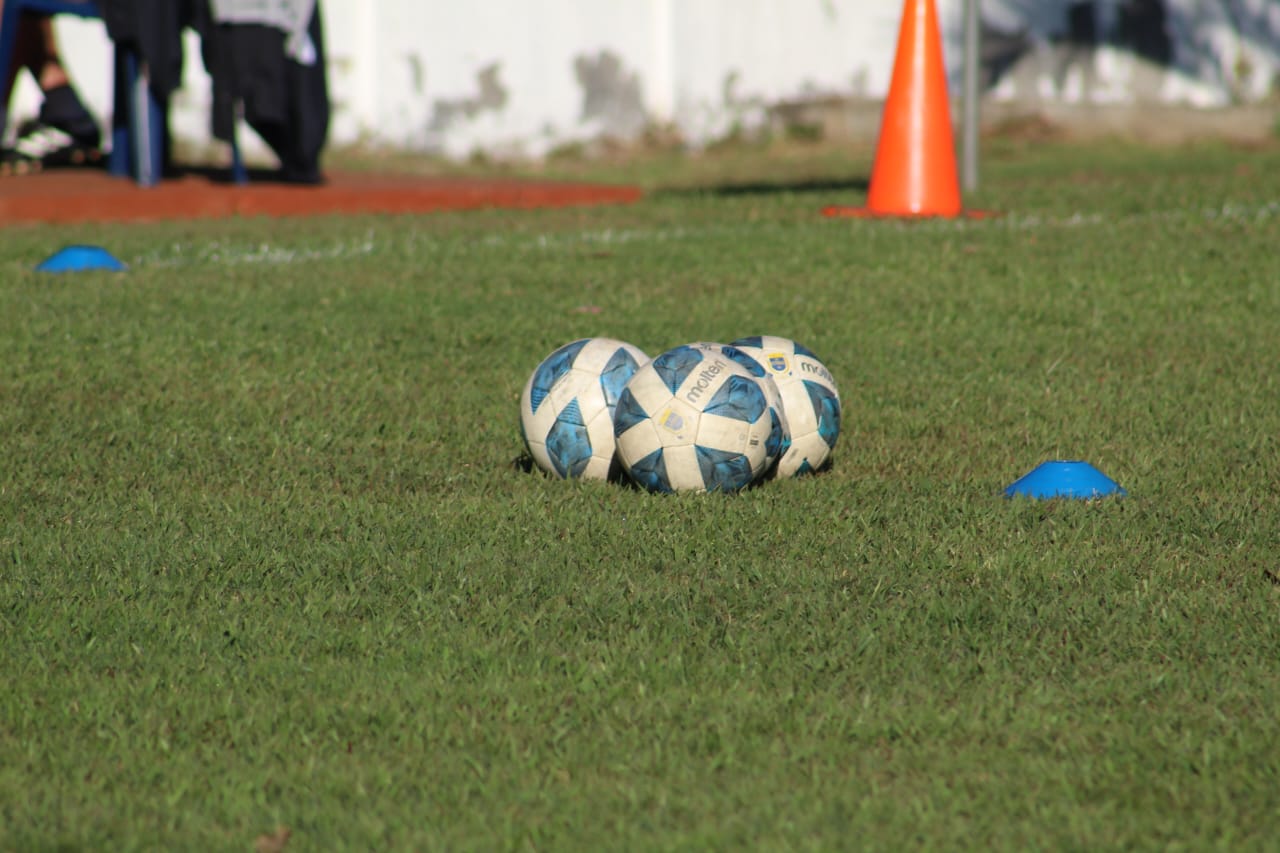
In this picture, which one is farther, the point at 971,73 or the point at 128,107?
the point at 128,107

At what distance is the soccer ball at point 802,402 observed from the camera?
4559 mm

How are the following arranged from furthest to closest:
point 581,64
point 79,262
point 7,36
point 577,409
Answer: point 581,64
point 7,36
point 79,262
point 577,409

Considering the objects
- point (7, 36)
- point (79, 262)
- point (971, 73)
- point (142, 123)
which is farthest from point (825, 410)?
point (7, 36)

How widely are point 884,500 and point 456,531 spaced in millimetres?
1169

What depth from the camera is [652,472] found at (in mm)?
4352

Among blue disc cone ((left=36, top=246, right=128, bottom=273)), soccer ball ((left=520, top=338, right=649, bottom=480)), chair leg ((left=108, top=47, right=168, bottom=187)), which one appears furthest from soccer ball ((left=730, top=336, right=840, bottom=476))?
chair leg ((left=108, top=47, right=168, bottom=187))

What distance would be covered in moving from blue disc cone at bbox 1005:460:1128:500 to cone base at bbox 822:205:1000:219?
504 cm

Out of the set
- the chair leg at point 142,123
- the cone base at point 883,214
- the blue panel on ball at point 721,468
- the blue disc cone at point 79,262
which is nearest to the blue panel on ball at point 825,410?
the blue panel on ball at point 721,468

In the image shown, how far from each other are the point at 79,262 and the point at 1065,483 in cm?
512

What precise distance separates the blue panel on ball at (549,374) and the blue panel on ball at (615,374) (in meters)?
0.11

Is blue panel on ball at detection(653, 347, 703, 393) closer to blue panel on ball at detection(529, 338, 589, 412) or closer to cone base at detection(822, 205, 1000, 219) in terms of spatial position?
blue panel on ball at detection(529, 338, 589, 412)

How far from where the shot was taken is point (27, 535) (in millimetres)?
4094

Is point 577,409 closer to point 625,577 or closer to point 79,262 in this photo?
point 625,577

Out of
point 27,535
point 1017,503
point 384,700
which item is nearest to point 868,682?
point 384,700
